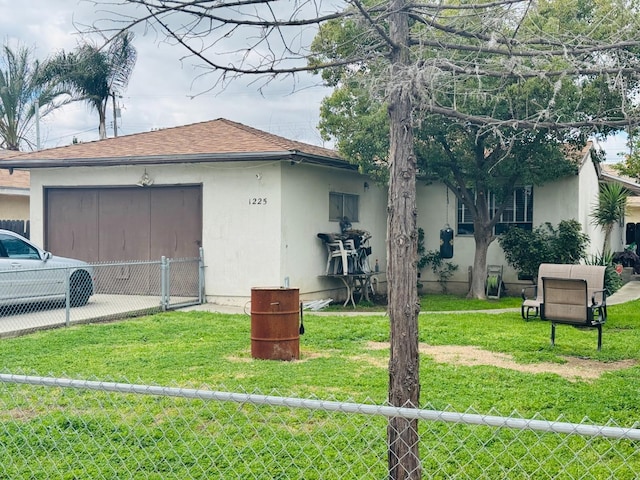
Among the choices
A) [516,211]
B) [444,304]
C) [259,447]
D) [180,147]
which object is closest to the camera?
[259,447]

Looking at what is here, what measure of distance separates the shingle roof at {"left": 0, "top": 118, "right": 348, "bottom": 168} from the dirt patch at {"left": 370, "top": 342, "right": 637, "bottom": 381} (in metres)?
6.07

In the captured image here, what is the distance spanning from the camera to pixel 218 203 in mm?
15336

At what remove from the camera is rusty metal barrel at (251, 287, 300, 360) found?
29.3ft

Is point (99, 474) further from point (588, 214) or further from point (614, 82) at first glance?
point (588, 214)

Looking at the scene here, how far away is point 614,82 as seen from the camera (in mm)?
4176

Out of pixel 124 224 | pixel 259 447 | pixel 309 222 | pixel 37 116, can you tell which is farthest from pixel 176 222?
pixel 37 116

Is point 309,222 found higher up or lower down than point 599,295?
higher up

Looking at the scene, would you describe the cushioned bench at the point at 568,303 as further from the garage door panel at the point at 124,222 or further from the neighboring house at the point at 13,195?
the neighboring house at the point at 13,195

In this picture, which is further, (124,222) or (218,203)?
(124,222)

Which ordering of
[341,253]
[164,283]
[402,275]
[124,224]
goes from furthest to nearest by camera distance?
1. [124,224]
2. [341,253]
3. [164,283]
4. [402,275]

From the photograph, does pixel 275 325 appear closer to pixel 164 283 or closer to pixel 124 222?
pixel 164 283

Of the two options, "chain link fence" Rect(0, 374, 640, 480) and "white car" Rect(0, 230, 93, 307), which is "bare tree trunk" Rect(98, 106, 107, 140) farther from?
"chain link fence" Rect(0, 374, 640, 480)

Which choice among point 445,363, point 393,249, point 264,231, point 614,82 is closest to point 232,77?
point 393,249

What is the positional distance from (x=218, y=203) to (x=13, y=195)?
11160 millimetres
